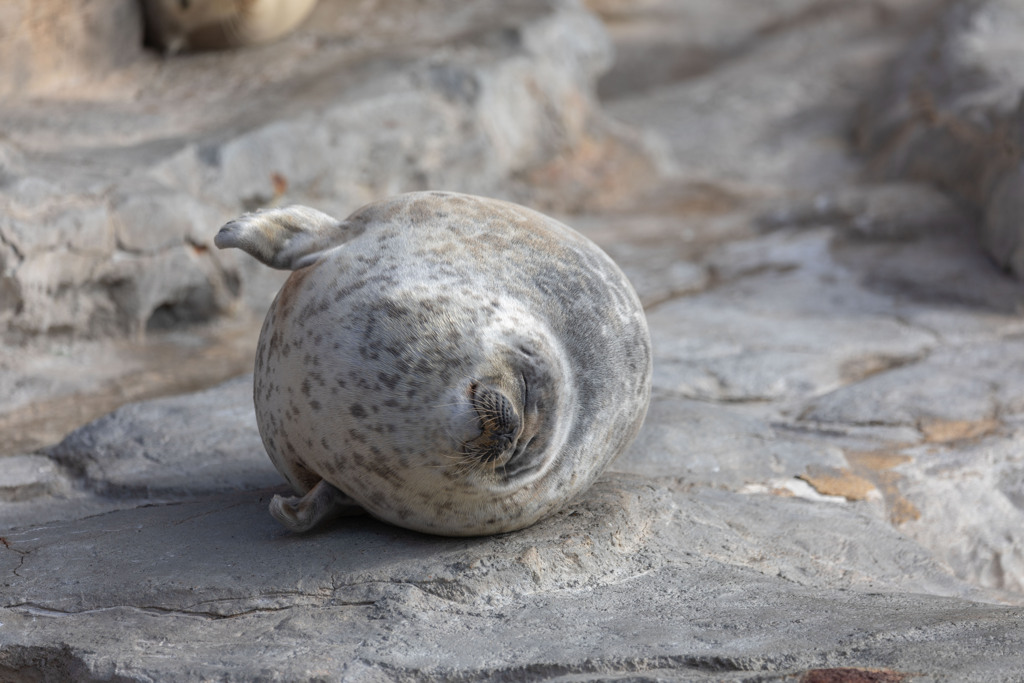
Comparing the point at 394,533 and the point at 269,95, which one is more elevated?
the point at 269,95

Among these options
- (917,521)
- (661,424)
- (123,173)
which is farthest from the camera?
(123,173)

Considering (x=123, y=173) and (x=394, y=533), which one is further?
(x=123, y=173)

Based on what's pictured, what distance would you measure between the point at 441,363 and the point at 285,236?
0.61m

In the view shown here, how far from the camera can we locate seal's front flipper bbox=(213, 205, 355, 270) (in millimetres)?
2367

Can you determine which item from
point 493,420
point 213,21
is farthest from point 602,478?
point 213,21

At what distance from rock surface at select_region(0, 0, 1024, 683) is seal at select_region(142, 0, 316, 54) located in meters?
A: 0.20

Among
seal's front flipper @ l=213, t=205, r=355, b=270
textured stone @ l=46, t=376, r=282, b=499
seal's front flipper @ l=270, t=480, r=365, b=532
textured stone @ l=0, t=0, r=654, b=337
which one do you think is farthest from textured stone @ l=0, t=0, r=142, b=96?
seal's front flipper @ l=270, t=480, r=365, b=532

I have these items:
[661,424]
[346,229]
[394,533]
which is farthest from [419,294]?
[661,424]

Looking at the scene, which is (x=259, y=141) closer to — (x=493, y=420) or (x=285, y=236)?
(x=285, y=236)

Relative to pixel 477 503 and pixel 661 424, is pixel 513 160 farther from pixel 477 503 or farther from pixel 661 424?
pixel 477 503

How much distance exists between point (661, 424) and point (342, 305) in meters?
1.34

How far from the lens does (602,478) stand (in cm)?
272

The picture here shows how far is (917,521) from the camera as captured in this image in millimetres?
2891

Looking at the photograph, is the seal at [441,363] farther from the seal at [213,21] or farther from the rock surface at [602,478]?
the seal at [213,21]
